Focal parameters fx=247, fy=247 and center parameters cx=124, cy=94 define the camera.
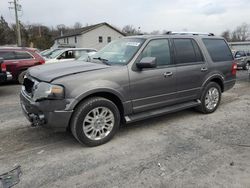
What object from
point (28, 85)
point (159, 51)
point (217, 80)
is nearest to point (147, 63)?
point (159, 51)

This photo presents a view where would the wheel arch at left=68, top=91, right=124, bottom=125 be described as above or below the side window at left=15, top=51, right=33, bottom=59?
below

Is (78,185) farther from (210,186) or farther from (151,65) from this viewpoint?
(151,65)

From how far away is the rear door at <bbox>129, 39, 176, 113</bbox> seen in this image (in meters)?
4.42

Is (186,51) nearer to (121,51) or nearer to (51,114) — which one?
(121,51)

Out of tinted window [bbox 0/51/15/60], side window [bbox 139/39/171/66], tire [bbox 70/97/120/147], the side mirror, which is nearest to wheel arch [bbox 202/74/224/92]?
side window [bbox 139/39/171/66]

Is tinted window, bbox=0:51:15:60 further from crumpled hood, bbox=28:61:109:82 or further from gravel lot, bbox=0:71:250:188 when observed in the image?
crumpled hood, bbox=28:61:109:82

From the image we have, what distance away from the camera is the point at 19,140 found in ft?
14.2

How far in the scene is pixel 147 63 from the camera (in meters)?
4.27

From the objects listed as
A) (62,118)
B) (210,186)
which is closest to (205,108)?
(210,186)

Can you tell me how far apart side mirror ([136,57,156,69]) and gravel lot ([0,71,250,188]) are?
1.28 metres

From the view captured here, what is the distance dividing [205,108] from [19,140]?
405 centimetres

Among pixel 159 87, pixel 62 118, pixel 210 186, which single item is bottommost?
pixel 210 186

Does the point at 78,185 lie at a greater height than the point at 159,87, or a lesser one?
lesser

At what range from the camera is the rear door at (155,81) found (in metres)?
4.42
